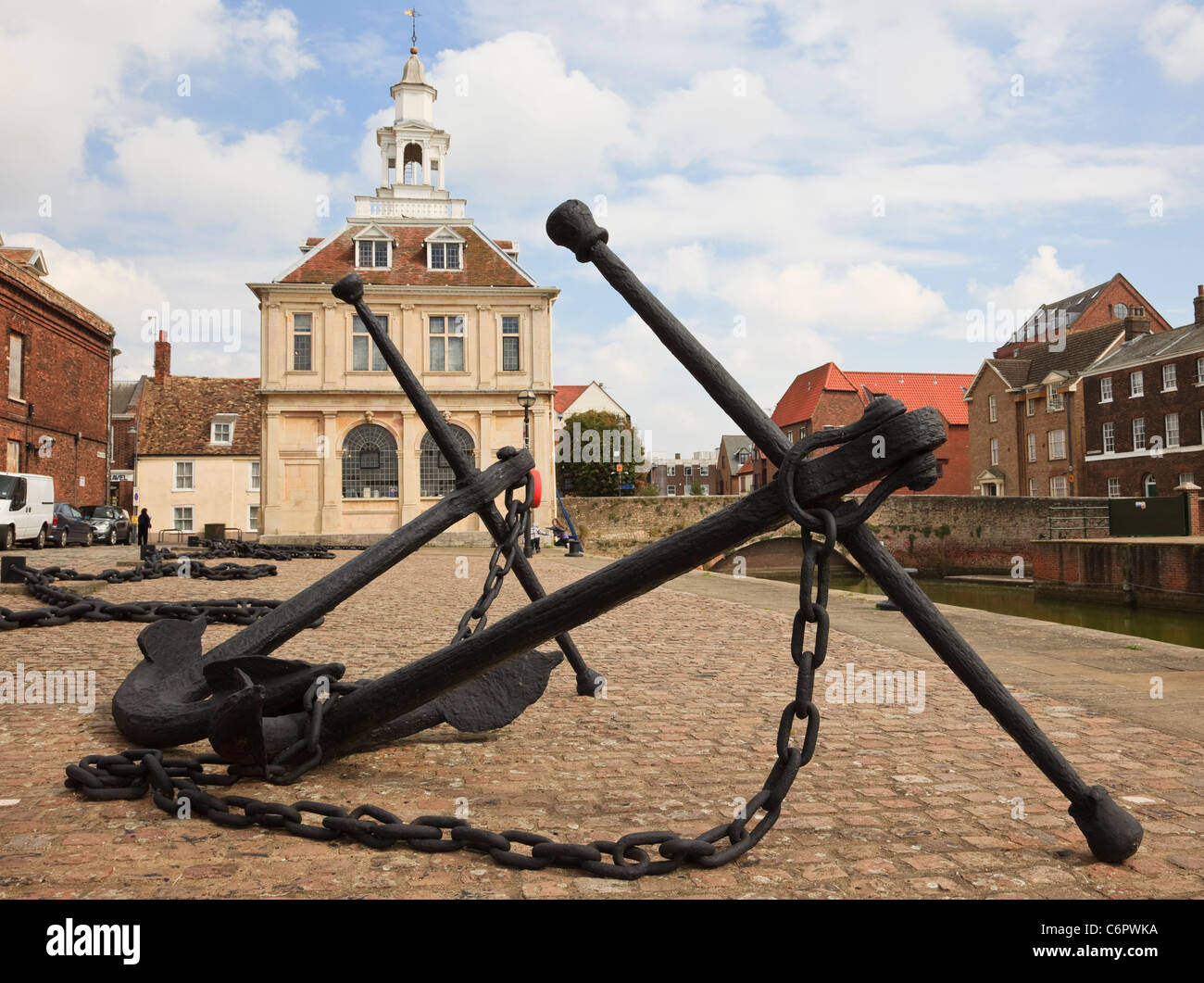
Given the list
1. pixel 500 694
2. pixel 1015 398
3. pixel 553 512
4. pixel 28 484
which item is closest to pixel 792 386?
pixel 1015 398

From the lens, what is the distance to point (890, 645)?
654cm

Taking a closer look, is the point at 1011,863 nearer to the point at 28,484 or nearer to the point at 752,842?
the point at 752,842

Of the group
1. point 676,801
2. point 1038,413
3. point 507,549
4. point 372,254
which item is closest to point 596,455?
point 1038,413

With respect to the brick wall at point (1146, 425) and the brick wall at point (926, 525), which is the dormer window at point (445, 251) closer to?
the brick wall at point (926, 525)

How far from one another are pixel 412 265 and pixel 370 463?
693 cm

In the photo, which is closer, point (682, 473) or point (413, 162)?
point (413, 162)

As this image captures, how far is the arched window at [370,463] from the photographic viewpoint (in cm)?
2883

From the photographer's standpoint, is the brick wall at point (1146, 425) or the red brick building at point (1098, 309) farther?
the red brick building at point (1098, 309)

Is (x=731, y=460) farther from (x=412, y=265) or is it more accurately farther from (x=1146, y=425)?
(x=412, y=265)

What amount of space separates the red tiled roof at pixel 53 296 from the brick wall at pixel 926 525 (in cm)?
1835

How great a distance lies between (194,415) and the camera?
4259cm

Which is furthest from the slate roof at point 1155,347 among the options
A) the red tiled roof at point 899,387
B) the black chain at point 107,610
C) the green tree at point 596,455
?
the black chain at point 107,610

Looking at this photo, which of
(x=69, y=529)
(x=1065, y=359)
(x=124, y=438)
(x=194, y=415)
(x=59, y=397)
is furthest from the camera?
(x=124, y=438)

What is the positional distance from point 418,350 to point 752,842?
91.4 feet
